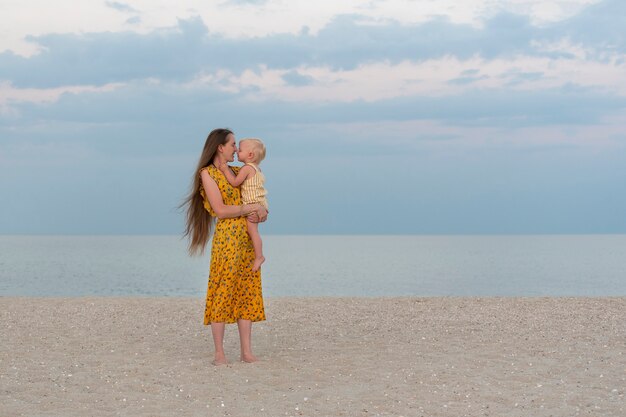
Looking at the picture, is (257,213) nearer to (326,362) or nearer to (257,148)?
(257,148)

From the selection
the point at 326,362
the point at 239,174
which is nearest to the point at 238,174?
the point at 239,174

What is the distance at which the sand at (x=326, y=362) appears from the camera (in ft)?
25.5

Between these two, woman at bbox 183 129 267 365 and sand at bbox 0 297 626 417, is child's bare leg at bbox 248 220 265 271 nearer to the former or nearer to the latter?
woman at bbox 183 129 267 365

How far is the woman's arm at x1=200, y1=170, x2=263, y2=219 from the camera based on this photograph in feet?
29.6

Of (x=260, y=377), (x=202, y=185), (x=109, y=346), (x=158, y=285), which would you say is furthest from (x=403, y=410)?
(x=158, y=285)

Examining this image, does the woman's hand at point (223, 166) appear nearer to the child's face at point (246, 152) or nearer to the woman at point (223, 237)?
the woman at point (223, 237)

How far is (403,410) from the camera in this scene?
7.55m

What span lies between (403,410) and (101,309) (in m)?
8.53

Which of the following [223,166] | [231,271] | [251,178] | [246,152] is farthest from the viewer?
[231,271]

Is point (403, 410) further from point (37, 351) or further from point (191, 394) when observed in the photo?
point (37, 351)

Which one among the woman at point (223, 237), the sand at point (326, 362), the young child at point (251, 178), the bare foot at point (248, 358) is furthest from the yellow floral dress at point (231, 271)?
the sand at point (326, 362)

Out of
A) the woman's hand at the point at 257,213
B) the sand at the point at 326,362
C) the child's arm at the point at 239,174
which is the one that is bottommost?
the sand at the point at 326,362

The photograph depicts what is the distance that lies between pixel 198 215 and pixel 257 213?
0.76 metres

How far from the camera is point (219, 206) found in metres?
9.02
